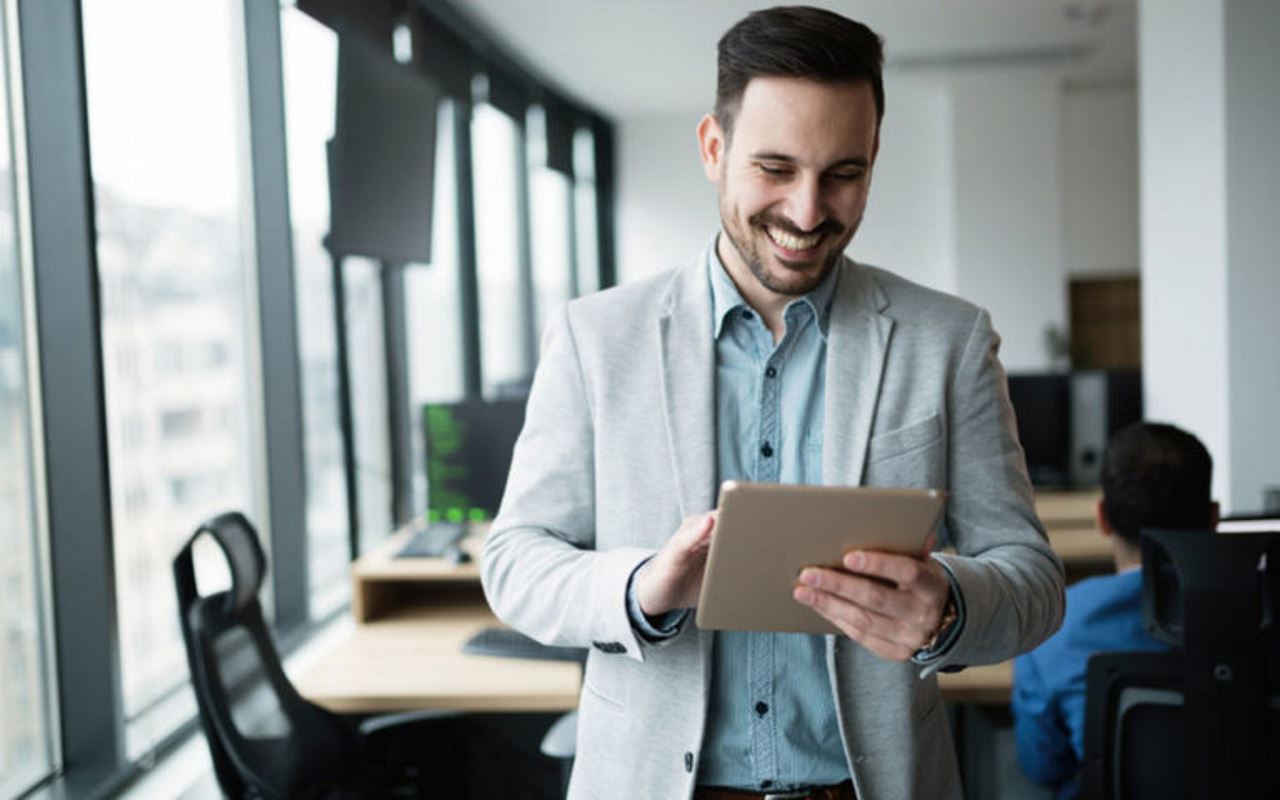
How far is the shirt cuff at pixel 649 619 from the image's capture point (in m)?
1.15

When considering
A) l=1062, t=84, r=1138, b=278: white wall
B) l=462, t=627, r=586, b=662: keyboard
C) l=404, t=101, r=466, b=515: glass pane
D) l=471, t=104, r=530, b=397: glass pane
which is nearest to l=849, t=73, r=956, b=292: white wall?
l=1062, t=84, r=1138, b=278: white wall

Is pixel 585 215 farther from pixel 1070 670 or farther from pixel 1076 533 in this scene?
pixel 1070 670

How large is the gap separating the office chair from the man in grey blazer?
483 mm

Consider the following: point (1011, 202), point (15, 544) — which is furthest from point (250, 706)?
point (1011, 202)

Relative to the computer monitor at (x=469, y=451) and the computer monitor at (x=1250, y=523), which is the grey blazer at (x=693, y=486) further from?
the computer monitor at (x=469, y=451)

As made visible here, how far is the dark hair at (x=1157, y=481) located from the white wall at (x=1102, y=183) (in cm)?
648

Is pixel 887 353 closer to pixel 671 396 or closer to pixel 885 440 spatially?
pixel 885 440

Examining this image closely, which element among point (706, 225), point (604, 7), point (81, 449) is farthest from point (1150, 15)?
point (706, 225)

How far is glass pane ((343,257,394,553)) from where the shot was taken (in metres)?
4.00

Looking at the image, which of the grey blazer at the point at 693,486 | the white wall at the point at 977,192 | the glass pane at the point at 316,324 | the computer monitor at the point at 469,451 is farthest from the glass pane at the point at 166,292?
the white wall at the point at 977,192

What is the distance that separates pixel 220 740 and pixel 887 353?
4.39 feet

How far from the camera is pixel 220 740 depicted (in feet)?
6.29

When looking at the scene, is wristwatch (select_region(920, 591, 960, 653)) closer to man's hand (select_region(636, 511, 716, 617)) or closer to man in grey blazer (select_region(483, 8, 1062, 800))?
man in grey blazer (select_region(483, 8, 1062, 800))

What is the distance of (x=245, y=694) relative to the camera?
2.02 m
